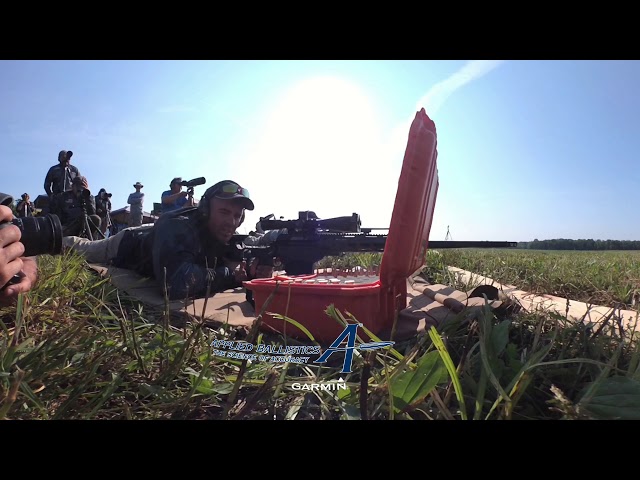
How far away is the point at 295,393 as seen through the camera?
0.63 metres

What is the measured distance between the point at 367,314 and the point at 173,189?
65 cm

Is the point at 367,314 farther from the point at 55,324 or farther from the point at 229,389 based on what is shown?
the point at 55,324

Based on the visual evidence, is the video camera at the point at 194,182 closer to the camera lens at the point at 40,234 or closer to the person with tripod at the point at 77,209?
the person with tripod at the point at 77,209

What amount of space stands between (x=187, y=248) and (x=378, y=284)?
3.98 ft

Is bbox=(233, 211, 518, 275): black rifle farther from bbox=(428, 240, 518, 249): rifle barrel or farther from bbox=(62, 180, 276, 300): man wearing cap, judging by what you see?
bbox=(428, 240, 518, 249): rifle barrel

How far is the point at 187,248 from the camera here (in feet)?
6.00

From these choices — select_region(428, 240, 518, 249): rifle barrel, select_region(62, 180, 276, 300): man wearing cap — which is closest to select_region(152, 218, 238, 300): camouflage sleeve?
select_region(62, 180, 276, 300): man wearing cap

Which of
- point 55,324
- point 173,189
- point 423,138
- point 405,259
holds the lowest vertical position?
point 55,324

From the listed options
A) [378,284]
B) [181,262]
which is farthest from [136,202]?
[378,284]

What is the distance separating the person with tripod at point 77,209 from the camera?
1042 mm

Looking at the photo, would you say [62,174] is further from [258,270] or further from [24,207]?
[258,270]
